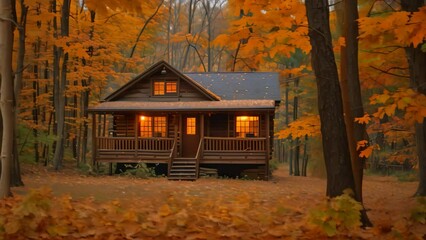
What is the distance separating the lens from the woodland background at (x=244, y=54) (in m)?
7.39

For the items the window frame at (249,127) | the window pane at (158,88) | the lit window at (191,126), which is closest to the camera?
the window frame at (249,127)

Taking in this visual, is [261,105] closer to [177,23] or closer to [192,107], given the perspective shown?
[192,107]

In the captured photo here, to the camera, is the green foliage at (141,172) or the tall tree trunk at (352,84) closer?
the tall tree trunk at (352,84)

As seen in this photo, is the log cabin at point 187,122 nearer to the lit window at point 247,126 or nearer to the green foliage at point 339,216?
the lit window at point 247,126

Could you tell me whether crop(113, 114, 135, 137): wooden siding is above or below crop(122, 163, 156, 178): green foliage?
above

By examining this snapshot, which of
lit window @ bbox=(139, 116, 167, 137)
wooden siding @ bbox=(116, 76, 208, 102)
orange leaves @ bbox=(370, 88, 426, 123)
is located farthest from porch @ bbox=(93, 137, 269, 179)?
orange leaves @ bbox=(370, 88, 426, 123)

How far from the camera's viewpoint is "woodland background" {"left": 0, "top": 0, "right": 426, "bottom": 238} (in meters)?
7.39

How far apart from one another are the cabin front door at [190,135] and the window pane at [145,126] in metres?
2.21

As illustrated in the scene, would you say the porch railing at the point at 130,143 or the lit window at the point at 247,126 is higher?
the lit window at the point at 247,126

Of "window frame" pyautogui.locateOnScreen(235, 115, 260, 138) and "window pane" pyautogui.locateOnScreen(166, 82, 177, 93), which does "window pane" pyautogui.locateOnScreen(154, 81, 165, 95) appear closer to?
"window pane" pyautogui.locateOnScreen(166, 82, 177, 93)

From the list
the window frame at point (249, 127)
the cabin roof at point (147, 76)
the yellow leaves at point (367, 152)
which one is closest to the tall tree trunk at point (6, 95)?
the yellow leaves at point (367, 152)

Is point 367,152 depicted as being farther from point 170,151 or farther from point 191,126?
point 191,126

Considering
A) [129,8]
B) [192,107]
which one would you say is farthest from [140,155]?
[129,8]

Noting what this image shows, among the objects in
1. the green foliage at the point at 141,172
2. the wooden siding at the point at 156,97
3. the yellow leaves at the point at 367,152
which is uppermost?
the wooden siding at the point at 156,97
